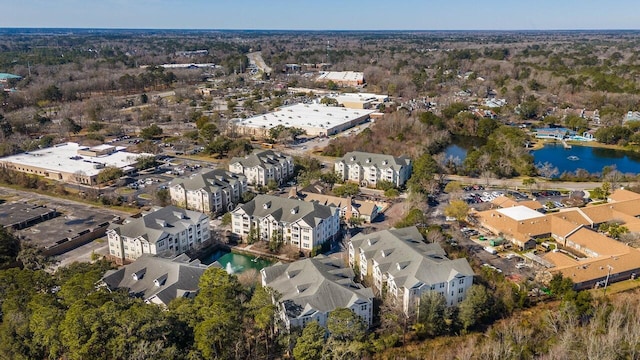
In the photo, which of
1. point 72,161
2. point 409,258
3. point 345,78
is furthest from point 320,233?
point 345,78

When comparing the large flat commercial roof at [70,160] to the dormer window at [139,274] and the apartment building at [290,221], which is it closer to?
the apartment building at [290,221]

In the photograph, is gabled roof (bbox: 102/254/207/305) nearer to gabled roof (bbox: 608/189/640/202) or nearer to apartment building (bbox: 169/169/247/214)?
apartment building (bbox: 169/169/247/214)

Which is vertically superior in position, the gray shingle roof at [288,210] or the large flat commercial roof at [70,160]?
the gray shingle roof at [288,210]

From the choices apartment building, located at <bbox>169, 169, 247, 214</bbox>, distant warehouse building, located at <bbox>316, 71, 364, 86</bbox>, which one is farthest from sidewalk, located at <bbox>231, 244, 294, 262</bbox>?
distant warehouse building, located at <bbox>316, 71, 364, 86</bbox>

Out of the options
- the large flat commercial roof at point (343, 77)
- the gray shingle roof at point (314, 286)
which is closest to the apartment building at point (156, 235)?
the gray shingle roof at point (314, 286)

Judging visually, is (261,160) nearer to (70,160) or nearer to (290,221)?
(290,221)

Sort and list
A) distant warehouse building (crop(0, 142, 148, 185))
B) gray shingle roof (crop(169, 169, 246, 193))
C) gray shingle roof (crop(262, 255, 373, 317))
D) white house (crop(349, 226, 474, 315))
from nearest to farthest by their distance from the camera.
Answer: gray shingle roof (crop(262, 255, 373, 317))
white house (crop(349, 226, 474, 315))
gray shingle roof (crop(169, 169, 246, 193))
distant warehouse building (crop(0, 142, 148, 185))
